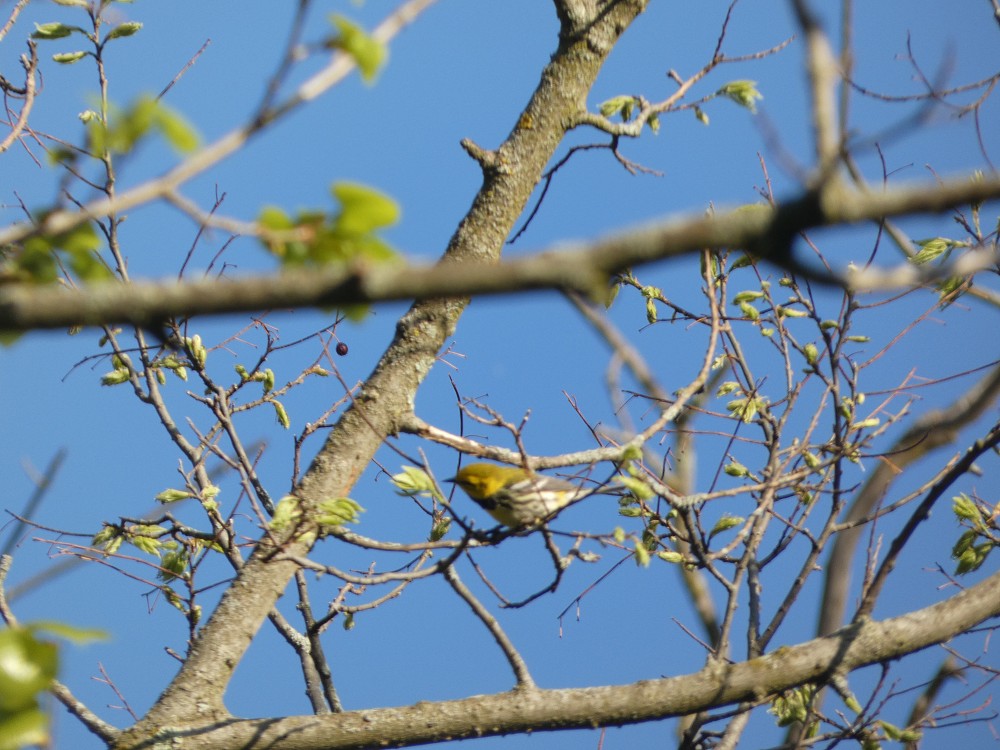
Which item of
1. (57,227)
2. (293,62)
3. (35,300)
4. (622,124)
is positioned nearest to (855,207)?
(293,62)

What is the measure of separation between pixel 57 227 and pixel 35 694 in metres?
0.70

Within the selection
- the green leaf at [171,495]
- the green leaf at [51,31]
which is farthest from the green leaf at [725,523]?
the green leaf at [51,31]

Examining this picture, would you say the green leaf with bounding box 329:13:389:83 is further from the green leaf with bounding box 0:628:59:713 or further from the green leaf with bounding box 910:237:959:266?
the green leaf with bounding box 910:237:959:266

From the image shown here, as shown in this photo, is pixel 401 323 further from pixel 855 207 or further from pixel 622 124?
pixel 855 207

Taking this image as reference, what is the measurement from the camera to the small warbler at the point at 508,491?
3822mm

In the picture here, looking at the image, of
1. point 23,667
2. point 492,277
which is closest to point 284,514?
point 23,667

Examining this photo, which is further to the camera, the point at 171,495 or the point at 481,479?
the point at 481,479

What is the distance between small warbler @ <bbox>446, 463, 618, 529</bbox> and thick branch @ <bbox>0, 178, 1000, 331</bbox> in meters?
2.54

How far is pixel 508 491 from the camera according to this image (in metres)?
3.99

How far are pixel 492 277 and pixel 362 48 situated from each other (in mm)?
527

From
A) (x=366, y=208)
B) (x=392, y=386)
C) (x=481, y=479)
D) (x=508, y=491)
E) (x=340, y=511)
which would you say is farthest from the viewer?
(x=481, y=479)

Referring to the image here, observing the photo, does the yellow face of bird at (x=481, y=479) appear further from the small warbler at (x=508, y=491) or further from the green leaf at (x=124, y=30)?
the green leaf at (x=124, y=30)

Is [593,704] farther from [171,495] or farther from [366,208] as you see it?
[366,208]

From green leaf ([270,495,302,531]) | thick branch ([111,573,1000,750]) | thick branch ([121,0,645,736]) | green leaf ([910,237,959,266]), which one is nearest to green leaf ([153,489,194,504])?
thick branch ([121,0,645,736])
